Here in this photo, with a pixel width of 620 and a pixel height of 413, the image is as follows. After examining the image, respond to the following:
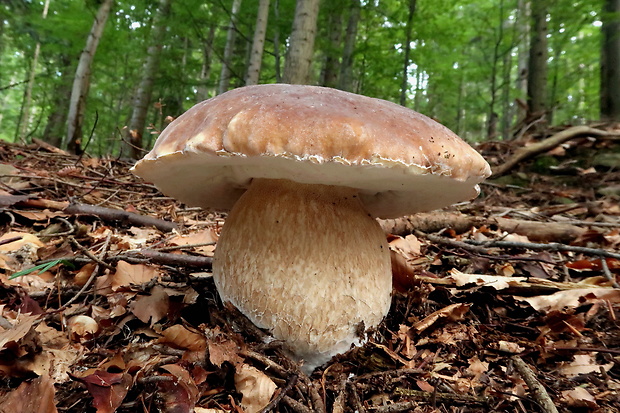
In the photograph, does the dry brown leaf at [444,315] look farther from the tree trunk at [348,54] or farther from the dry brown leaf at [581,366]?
the tree trunk at [348,54]

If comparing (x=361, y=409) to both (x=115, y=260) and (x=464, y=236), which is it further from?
(x=464, y=236)

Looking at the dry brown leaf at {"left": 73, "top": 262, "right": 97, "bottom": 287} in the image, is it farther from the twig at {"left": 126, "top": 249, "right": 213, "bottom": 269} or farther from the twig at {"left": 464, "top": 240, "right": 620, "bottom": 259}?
the twig at {"left": 464, "top": 240, "right": 620, "bottom": 259}

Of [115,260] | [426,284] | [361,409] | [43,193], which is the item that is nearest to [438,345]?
[426,284]

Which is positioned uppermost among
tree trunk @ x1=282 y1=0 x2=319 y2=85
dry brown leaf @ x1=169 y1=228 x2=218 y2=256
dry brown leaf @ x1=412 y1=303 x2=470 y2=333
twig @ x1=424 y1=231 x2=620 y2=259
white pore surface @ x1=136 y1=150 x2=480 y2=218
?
tree trunk @ x1=282 y1=0 x2=319 y2=85

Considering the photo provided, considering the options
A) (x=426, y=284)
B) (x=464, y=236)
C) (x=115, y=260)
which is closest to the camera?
(x=426, y=284)

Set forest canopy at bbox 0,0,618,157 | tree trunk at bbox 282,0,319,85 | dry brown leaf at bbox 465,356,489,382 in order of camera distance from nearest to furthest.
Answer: dry brown leaf at bbox 465,356,489,382, tree trunk at bbox 282,0,319,85, forest canopy at bbox 0,0,618,157

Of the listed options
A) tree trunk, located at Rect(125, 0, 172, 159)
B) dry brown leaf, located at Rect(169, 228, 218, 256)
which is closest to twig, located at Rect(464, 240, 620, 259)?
dry brown leaf, located at Rect(169, 228, 218, 256)

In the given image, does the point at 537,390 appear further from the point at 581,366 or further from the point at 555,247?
the point at 555,247
